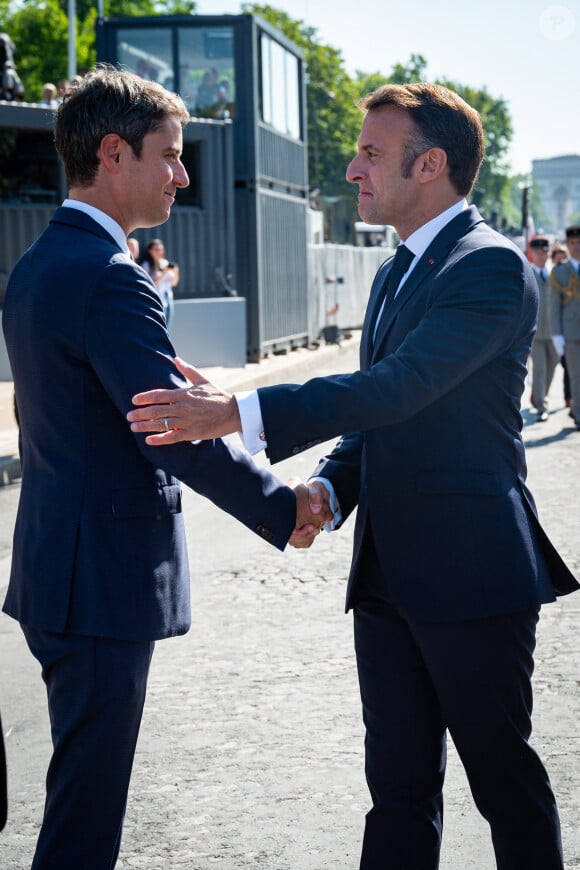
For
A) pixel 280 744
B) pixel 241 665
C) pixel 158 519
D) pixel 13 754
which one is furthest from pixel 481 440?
pixel 241 665

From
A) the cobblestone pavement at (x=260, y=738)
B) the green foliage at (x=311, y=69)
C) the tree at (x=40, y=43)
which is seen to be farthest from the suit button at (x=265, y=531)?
the tree at (x=40, y=43)

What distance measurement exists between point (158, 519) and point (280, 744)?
1.98 metres

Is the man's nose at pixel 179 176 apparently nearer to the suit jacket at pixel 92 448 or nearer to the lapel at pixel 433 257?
the suit jacket at pixel 92 448

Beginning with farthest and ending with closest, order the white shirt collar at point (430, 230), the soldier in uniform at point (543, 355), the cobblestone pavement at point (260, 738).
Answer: the soldier in uniform at point (543, 355) < the cobblestone pavement at point (260, 738) < the white shirt collar at point (430, 230)

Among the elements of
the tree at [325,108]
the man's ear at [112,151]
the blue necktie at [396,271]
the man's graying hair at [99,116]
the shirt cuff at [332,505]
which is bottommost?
the shirt cuff at [332,505]

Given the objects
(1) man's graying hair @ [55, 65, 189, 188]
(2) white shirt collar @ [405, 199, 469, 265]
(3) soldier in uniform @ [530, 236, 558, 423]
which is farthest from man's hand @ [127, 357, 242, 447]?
(3) soldier in uniform @ [530, 236, 558, 423]

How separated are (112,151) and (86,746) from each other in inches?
50.7

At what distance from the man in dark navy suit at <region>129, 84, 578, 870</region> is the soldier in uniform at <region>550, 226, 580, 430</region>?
36.8ft

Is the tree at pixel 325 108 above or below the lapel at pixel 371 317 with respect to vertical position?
above

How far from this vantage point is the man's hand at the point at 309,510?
3.25 meters

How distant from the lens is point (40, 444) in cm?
281

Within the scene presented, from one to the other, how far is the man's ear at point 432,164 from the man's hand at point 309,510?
83 centimetres

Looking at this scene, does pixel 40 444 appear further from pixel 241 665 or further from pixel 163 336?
pixel 241 665

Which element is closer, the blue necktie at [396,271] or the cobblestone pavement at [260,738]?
the blue necktie at [396,271]
